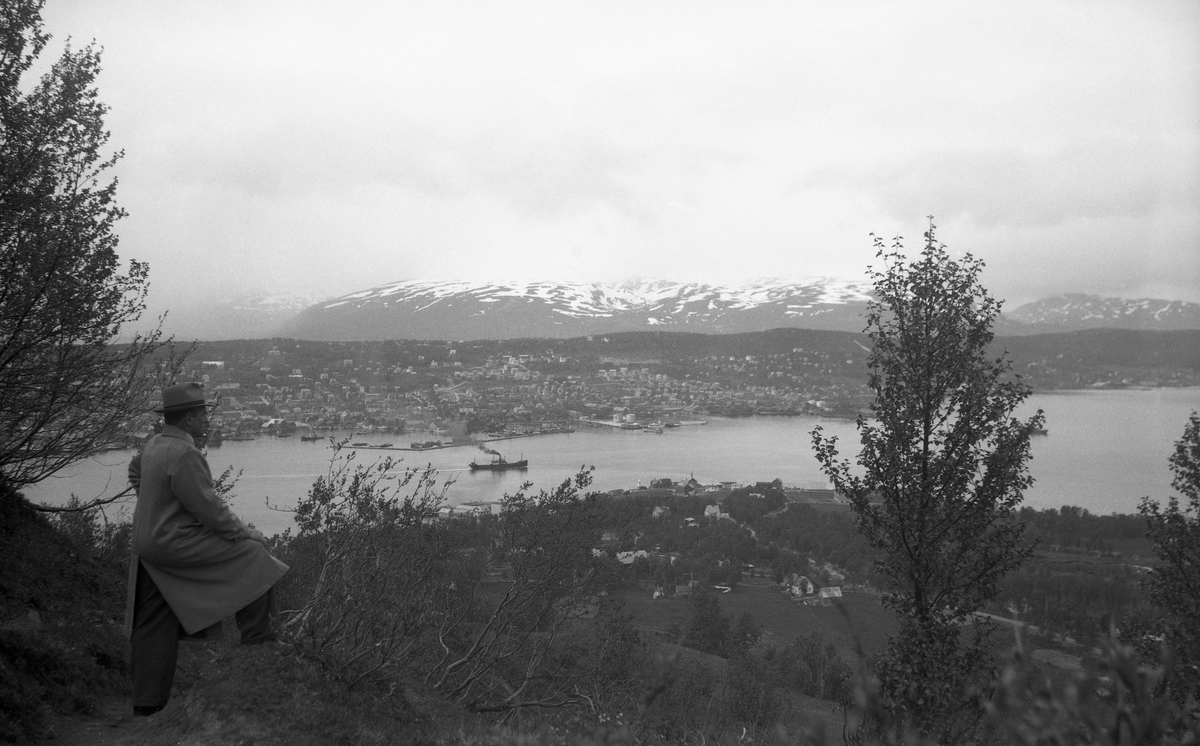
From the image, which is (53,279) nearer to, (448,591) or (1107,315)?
(448,591)

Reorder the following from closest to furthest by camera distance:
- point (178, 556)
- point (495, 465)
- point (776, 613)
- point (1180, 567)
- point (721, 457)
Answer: point (178, 556), point (1180, 567), point (495, 465), point (776, 613), point (721, 457)

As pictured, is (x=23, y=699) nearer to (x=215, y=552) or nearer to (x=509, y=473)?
(x=215, y=552)

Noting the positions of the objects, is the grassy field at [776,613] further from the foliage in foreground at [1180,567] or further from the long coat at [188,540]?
the long coat at [188,540]

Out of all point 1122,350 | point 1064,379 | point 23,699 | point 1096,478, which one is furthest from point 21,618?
point 1122,350

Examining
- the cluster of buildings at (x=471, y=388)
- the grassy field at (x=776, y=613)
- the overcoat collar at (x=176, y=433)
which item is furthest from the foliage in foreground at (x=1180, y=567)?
the cluster of buildings at (x=471, y=388)

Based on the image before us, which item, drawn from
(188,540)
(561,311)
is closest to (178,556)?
(188,540)

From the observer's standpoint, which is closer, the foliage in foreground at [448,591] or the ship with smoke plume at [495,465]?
the foliage in foreground at [448,591]
